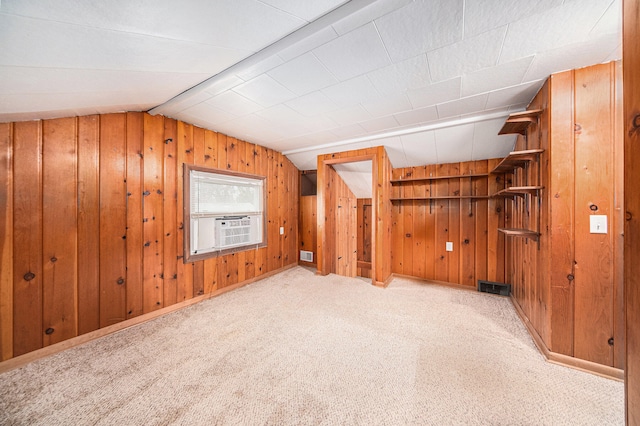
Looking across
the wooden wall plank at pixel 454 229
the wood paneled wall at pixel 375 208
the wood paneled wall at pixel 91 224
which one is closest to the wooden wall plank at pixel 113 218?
the wood paneled wall at pixel 91 224

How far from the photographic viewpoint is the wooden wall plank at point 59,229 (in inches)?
64.1

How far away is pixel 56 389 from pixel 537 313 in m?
3.49

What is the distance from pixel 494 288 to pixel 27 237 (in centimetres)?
463

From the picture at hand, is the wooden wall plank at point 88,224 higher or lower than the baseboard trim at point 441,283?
higher

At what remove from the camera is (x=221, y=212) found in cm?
279

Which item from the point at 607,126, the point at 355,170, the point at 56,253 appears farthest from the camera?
the point at 355,170

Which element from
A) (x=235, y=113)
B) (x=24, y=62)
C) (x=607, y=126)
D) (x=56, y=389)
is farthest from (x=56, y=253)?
(x=607, y=126)

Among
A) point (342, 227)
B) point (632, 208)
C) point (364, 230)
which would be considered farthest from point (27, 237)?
point (364, 230)

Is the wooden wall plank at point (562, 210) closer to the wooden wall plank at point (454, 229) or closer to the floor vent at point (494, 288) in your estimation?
the floor vent at point (494, 288)

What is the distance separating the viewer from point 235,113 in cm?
224

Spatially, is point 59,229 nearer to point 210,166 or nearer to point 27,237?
point 27,237

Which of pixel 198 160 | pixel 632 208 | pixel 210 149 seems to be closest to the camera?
pixel 632 208

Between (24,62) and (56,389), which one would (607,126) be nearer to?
(24,62)

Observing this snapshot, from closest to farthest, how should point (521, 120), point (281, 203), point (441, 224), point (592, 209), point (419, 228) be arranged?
point (592, 209) → point (521, 120) → point (441, 224) → point (419, 228) → point (281, 203)
